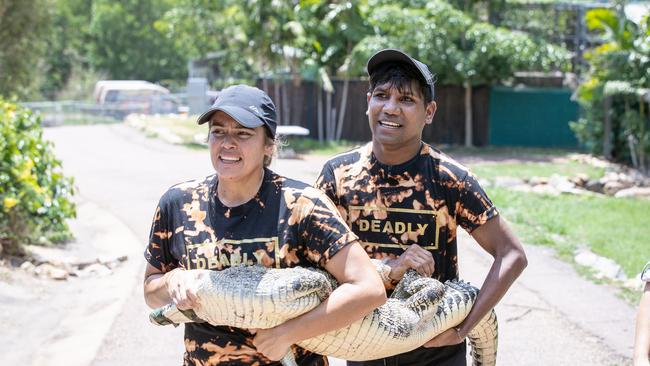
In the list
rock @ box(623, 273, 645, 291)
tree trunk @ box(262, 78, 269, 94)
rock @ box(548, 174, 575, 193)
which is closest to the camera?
rock @ box(623, 273, 645, 291)

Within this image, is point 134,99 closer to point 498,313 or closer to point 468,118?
point 468,118

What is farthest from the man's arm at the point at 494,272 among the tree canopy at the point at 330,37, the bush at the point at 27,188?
the tree canopy at the point at 330,37

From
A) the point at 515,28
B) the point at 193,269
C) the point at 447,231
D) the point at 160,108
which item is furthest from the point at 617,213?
the point at 160,108

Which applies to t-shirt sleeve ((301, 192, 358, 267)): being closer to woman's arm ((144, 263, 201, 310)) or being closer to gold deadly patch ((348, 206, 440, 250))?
woman's arm ((144, 263, 201, 310))

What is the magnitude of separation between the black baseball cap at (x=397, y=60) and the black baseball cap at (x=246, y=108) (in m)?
0.50

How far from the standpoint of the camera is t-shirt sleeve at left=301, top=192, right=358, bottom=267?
2420mm

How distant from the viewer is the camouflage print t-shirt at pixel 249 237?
247 cm

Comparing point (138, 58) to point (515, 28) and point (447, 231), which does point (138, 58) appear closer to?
point (515, 28)

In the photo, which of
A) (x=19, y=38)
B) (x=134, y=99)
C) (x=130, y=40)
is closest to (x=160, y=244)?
(x=19, y=38)

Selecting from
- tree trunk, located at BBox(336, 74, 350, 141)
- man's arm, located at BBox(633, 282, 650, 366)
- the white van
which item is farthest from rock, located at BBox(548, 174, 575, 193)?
the white van

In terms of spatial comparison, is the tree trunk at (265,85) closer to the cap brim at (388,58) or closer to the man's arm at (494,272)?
the cap brim at (388,58)

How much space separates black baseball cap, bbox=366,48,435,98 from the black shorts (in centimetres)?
95

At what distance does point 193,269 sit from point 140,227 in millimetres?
8562

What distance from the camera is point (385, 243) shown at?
9.64 ft
